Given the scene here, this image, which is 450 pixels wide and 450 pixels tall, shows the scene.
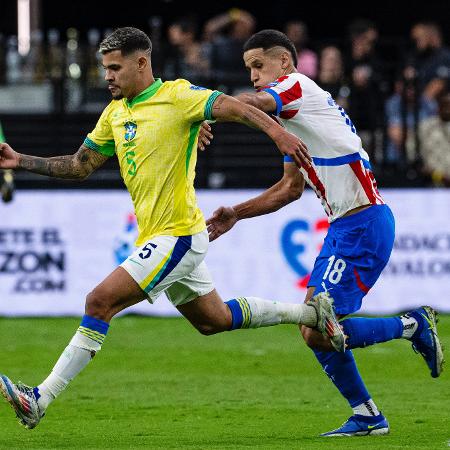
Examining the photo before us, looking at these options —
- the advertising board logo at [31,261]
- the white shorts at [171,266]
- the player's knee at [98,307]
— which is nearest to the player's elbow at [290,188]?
the white shorts at [171,266]

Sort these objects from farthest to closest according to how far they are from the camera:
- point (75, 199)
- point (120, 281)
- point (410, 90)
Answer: point (410, 90) → point (75, 199) → point (120, 281)

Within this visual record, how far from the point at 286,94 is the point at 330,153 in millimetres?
510

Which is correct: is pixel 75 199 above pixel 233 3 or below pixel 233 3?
below

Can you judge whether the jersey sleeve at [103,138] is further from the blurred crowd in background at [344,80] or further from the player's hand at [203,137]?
the blurred crowd in background at [344,80]

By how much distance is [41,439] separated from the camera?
27.9 ft

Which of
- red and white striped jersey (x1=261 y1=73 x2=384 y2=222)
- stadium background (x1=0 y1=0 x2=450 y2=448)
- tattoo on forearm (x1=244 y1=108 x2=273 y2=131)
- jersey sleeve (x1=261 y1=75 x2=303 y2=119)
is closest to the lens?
tattoo on forearm (x1=244 y1=108 x2=273 y2=131)

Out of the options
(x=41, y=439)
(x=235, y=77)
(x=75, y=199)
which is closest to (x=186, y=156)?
(x=41, y=439)

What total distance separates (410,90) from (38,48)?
5.00 metres

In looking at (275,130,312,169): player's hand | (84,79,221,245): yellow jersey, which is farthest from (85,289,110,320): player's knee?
(275,130,312,169): player's hand

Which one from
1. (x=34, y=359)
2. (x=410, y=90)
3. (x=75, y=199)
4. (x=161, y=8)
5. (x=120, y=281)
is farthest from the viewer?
(x=161, y=8)

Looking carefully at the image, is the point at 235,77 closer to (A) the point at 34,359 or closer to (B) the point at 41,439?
(A) the point at 34,359

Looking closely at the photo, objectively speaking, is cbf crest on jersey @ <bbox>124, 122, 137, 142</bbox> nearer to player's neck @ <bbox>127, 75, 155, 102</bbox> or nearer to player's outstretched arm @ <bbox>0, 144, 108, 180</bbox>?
→ player's neck @ <bbox>127, 75, 155, 102</bbox>

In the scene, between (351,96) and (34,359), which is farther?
(351,96)

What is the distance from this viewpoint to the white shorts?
327 inches
